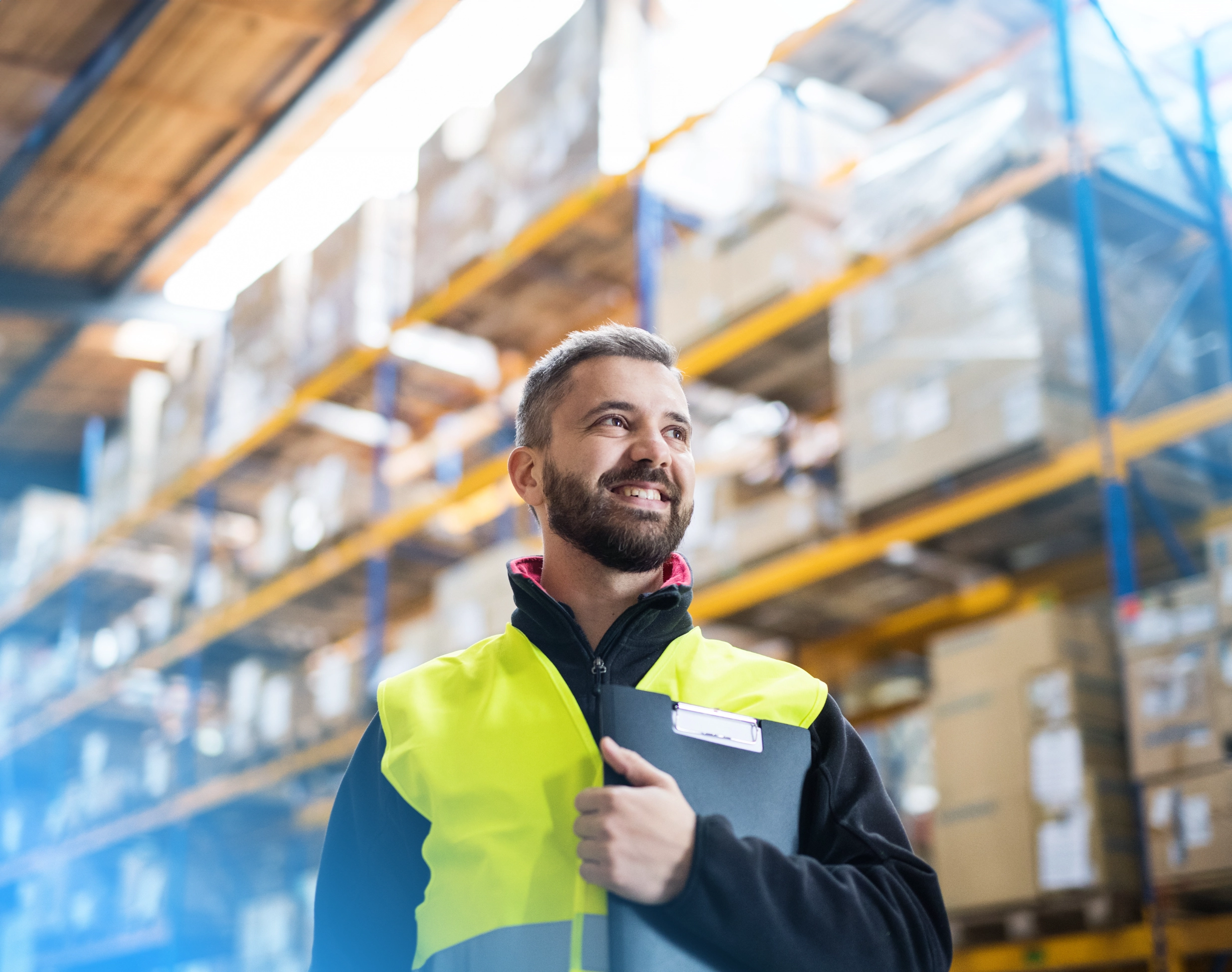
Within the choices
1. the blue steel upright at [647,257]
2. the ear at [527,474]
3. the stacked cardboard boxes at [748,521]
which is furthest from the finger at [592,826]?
the blue steel upright at [647,257]

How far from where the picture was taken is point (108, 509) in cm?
1089

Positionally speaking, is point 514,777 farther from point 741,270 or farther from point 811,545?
point 741,270

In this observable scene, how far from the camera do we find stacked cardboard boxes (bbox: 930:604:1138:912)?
4129mm

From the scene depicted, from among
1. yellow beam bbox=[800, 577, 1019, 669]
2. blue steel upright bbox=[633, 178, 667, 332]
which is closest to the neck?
yellow beam bbox=[800, 577, 1019, 669]

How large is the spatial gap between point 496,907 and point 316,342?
290 inches

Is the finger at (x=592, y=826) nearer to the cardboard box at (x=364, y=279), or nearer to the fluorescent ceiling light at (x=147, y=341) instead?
the cardboard box at (x=364, y=279)

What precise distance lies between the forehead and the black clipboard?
348 millimetres

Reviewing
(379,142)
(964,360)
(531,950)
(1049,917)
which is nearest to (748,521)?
(964,360)

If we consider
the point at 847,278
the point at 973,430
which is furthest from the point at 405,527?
the point at 973,430

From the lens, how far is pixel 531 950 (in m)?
1.31

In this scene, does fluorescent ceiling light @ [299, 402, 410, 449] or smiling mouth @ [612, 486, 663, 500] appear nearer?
smiling mouth @ [612, 486, 663, 500]

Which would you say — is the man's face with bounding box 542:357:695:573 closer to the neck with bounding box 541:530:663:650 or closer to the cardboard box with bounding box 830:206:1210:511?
the neck with bounding box 541:530:663:650

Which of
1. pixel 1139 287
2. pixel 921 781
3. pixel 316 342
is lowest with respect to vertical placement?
pixel 921 781

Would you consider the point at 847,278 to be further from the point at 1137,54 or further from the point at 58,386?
the point at 58,386
